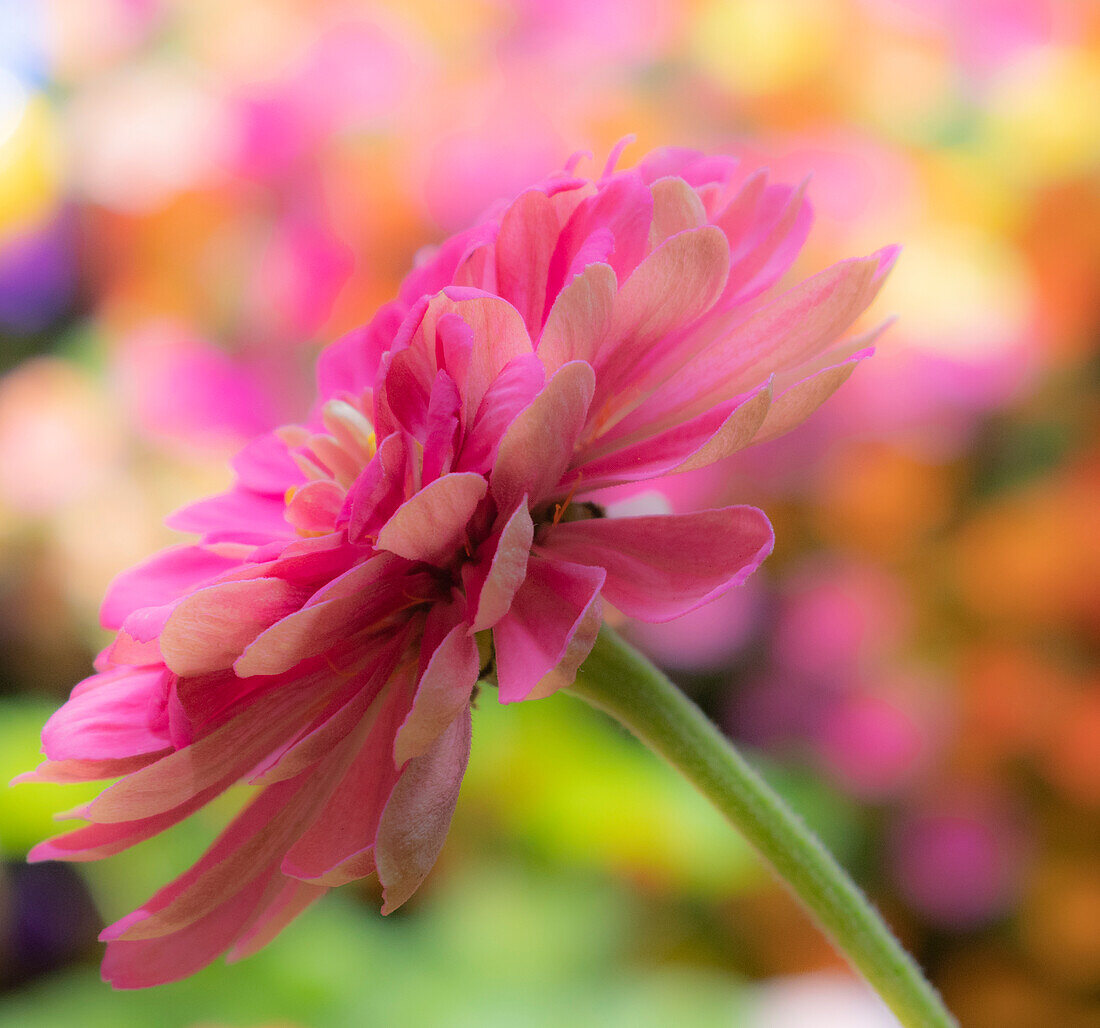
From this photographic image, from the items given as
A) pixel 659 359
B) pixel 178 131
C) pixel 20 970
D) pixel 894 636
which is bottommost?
pixel 20 970

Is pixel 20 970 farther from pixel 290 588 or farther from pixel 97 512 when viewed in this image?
pixel 290 588

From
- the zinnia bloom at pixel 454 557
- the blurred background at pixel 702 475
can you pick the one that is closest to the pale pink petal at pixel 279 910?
the zinnia bloom at pixel 454 557

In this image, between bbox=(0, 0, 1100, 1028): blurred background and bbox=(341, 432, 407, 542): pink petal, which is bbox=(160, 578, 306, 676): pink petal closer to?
bbox=(341, 432, 407, 542): pink petal

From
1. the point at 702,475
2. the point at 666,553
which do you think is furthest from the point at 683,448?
the point at 702,475

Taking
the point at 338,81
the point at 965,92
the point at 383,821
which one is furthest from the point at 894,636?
the point at 383,821

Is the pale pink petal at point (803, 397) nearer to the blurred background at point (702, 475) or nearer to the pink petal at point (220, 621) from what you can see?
the pink petal at point (220, 621)
